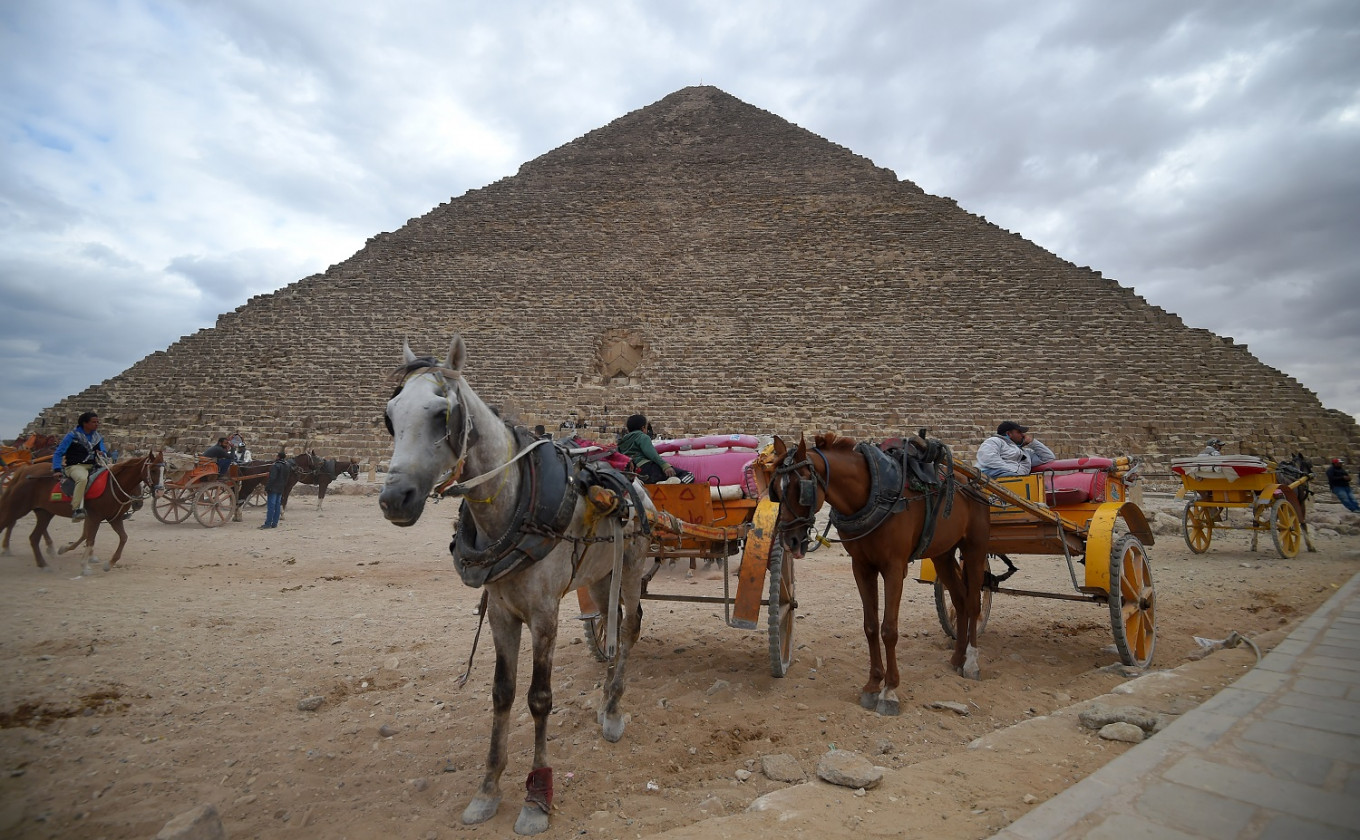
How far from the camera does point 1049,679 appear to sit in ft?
11.2

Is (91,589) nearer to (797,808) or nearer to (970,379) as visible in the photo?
(797,808)

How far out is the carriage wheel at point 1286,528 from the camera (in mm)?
7130

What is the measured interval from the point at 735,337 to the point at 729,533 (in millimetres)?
23725

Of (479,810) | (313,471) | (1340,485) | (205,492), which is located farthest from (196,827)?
(1340,485)

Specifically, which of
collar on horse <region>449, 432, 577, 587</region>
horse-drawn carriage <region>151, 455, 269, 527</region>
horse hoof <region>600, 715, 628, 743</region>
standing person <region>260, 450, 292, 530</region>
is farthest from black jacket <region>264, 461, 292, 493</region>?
collar on horse <region>449, 432, 577, 587</region>

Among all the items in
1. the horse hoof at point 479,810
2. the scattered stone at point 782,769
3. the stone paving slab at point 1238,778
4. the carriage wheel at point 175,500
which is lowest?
the horse hoof at point 479,810

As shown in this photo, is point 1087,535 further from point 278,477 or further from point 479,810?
point 278,477

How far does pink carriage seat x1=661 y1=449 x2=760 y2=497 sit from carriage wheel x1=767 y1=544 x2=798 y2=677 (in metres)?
0.58

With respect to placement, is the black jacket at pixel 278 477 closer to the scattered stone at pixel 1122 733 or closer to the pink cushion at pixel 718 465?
the pink cushion at pixel 718 465

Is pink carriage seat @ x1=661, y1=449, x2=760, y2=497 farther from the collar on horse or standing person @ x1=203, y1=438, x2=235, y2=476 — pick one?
standing person @ x1=203, y1=438, x2=235, y2=476

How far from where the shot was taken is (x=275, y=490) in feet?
31.0

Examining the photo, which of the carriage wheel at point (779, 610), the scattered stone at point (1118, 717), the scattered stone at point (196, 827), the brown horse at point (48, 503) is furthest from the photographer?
the brown horse at point (48, 503)

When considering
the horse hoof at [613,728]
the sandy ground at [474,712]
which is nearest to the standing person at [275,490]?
the sandy ground at [474,712]

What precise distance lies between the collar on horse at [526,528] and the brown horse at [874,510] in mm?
1149
